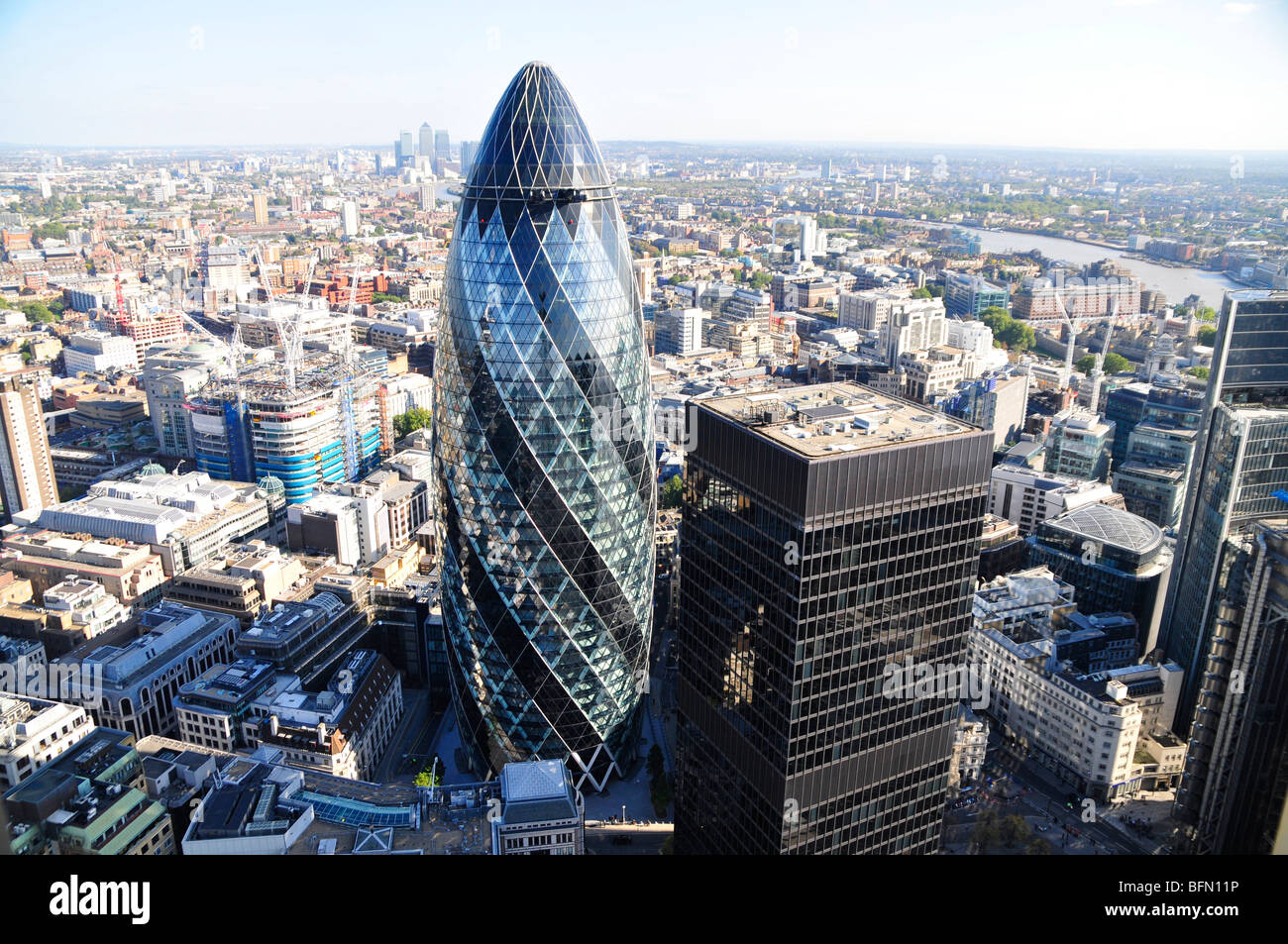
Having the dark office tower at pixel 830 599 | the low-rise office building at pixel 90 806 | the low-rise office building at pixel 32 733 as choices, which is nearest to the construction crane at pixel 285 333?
the low-rise office building at pixel 32 733

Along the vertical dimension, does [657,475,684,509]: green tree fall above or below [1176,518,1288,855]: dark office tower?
below

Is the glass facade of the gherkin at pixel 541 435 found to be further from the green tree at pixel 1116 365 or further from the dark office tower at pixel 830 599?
the green tree at pixel 1116 365

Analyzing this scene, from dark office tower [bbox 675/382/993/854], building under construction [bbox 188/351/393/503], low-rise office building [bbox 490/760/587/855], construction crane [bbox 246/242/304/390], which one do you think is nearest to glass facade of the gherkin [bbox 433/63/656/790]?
low-rise office building [bbox 490/760/587/855]

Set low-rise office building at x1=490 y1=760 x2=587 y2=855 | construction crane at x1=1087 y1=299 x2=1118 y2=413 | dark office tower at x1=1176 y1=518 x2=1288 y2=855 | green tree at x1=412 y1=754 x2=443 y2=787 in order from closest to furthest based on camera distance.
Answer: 1. dark office tower at x1=1176 y1=518 x2=1288 y2=855
2. low-rise office building at x1=490 y1=760 x2=587 y2=855
3. green tree at x1=412 y1=754 x2=443 y2=787
4. construction crane at x1=1087 y1=299 x2=1118 y2=413

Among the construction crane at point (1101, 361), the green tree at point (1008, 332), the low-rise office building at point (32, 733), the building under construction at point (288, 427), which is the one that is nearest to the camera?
the low-rise office building at point (32, 733)

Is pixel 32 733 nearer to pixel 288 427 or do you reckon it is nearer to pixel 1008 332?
pixel 288 427

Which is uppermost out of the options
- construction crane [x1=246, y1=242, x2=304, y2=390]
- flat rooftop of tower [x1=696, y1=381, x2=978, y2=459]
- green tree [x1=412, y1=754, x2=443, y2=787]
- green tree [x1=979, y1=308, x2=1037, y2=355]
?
flat rooftop of tower [x1=696, y1=381, x2=978, y2=459]

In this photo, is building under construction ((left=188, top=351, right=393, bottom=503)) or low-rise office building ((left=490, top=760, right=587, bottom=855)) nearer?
low-rise office building ((left=490, top=760, right=587, bottom=855))

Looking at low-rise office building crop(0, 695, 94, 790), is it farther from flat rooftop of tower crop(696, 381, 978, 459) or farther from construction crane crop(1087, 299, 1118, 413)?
construction crane crop(1087, 299, 1118, 413)
